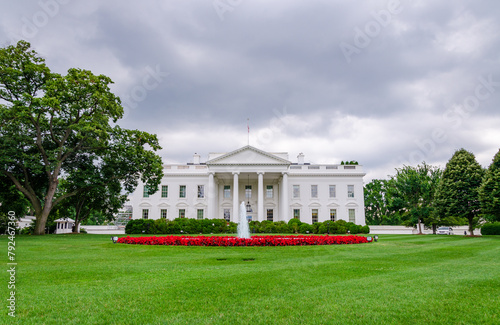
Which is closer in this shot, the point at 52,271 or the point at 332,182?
the point at 52,271

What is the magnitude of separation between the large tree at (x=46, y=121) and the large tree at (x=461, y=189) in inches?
1028

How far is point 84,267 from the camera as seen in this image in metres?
9.00

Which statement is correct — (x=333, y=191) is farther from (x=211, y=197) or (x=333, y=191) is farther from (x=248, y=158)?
(x=211, y=197)

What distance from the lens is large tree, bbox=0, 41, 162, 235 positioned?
23.7 meters

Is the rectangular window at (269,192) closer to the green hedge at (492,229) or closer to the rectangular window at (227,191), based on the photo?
the rectangular window at (227,191)

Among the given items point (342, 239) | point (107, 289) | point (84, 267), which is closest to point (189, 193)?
point (342, 239)

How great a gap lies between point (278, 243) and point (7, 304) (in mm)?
12183

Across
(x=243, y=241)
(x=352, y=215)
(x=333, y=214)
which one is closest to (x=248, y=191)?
(x=333, y=214)

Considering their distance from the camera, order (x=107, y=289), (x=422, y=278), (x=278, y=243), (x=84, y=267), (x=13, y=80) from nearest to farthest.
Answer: (x=107, y=289)
(x=422, y=278)
(x=84, y=267)
(x=278, y=243)
(x=13, y=80)

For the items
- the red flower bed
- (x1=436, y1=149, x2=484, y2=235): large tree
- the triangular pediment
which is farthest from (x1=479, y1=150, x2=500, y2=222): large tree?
the triangular pediment

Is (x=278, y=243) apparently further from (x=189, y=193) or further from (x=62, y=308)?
(x=189, y=193)

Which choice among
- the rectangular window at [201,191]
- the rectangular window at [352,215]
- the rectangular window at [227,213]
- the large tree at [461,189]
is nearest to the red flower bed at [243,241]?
the large tree at [461,189]

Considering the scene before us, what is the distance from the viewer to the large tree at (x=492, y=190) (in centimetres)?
2470

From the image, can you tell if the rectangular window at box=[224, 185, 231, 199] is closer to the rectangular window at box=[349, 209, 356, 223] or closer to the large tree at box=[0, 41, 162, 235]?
the rectangular window at box=[349, 209, 356, 223]
